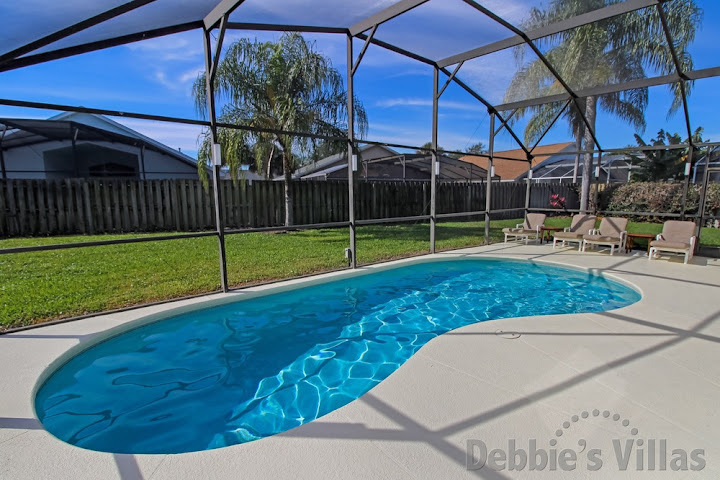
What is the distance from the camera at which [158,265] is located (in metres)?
7.10

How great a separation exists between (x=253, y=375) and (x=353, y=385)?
108 centimetres

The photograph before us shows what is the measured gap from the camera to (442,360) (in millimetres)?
3305

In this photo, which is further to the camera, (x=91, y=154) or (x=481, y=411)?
(x=91, y=154)

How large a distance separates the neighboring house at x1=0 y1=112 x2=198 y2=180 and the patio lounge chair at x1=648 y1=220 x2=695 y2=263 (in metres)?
17.3

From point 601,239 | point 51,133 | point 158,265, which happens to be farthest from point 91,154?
point 601,239

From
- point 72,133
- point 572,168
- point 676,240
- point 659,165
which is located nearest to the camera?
point 676,240

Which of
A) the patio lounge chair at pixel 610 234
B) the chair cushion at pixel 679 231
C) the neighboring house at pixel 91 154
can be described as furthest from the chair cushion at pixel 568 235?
the neighboring house at pixel 91 154

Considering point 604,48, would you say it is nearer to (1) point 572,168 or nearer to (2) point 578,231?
(2) point 578,231

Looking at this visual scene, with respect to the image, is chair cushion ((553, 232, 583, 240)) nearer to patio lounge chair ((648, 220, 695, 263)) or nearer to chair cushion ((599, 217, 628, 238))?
chair cushion ((599, 217, 628, 238))

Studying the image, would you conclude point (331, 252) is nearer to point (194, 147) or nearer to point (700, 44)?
point (194, 147)

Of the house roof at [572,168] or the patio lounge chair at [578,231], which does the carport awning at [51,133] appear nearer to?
the patio lounge chair at [578,231]

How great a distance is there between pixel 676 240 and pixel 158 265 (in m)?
11.4

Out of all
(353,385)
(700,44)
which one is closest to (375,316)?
(353,385)

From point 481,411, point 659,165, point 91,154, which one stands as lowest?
point 481,411
